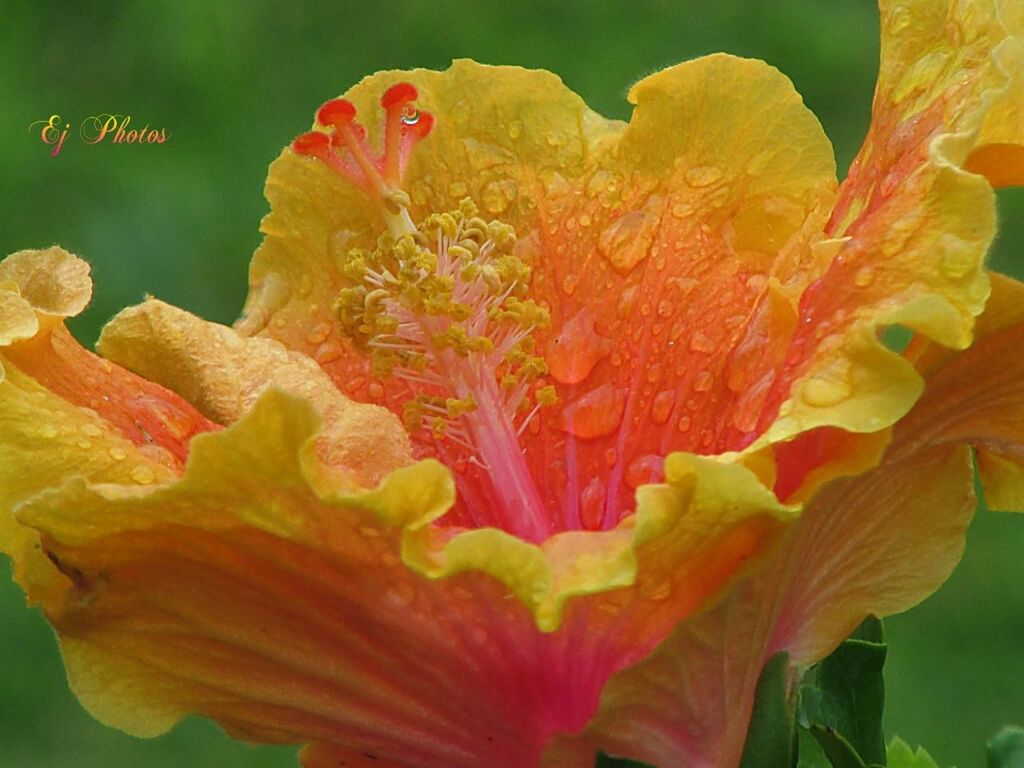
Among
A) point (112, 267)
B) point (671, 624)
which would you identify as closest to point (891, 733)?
point (112, 267)

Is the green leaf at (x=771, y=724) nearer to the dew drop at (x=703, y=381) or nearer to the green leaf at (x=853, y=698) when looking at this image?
the green leaf at (x=853, y=698)

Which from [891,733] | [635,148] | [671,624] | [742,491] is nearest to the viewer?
[742,491]

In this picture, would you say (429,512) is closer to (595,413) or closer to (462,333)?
(462,333)

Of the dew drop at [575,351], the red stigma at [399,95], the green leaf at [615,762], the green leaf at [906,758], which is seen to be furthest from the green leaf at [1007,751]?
the red stigma at [399,95]

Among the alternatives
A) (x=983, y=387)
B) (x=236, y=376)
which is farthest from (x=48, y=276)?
(x=983, y=387)

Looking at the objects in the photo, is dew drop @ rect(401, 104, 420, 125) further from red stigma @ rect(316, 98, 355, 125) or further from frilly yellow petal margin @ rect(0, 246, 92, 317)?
frilly yellow petal margin @ rect(0, 246, 92, 317)

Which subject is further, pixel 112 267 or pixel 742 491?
pixel 112 267

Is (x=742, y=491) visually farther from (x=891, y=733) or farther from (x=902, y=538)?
(x=891, y=733)
